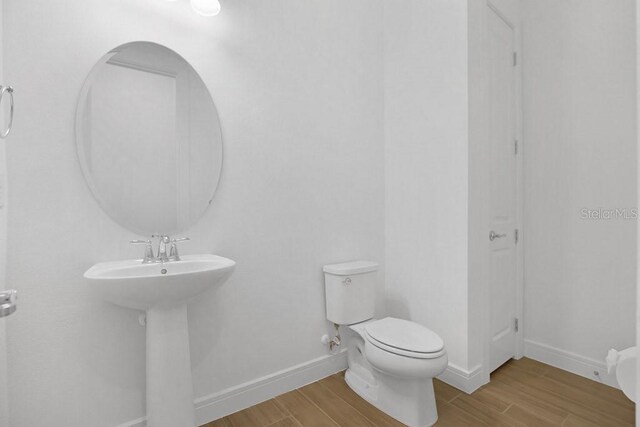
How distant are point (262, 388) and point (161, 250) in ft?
3.11

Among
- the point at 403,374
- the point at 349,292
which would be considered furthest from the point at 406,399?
the point at 349,292

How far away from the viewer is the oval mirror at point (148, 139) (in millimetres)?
1354

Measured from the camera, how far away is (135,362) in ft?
4.71

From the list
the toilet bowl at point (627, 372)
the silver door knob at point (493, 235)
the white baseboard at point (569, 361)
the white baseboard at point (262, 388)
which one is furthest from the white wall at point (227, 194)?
the white baseboard at point (569, 361)

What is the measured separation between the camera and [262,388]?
1.77m

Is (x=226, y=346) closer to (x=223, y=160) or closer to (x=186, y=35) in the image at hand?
(x=223, y=160)

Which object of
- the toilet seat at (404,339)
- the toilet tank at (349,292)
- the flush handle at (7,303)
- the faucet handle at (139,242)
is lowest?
the toilet seat at (404,339)

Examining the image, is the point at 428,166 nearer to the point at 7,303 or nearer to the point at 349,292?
the point at 349,292

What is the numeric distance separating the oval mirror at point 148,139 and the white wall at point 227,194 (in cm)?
5

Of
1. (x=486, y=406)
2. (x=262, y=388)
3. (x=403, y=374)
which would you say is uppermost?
(x=403, y=374)

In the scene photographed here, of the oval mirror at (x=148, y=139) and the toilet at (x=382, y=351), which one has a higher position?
the oval mirror at (x=148, y=139)

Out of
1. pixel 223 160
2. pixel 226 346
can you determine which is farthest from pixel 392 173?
pixel 226 346

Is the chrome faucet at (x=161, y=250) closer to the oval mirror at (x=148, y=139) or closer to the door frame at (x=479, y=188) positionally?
the oval mirror at (x=148, y=139)

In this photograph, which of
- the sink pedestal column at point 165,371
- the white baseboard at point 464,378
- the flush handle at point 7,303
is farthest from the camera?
the white baseboard at point 464,378
